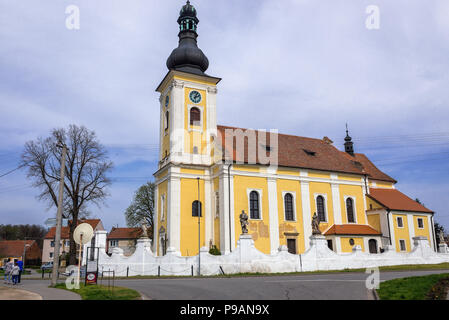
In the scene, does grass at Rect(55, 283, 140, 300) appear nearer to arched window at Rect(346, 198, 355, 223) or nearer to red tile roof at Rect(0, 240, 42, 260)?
arched window at Rect(346, 198, 355, 223)

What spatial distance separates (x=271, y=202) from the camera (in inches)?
1358

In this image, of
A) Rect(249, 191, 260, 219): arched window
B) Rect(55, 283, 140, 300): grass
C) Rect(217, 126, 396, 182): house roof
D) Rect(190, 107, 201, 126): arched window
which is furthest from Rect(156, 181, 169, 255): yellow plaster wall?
Rect(55, 283, 140, 300): grass

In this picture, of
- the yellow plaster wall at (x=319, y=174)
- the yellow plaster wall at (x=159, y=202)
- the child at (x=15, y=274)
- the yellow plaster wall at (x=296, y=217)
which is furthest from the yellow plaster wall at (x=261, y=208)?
the child at (x=15, y=274)

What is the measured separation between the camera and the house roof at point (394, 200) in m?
38.6

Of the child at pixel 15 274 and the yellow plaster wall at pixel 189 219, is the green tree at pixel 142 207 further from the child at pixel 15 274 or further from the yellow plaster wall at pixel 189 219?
the child at pixel 15 274

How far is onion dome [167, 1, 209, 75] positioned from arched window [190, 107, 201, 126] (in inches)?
157

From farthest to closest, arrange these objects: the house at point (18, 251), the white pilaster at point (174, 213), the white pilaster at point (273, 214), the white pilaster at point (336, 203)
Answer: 1. the house at point (18, 251)
2. the white pilaster at point (336, 203)
3. the white pilaster at point (273, 214)
4. the white pilaster at point (174, 213)

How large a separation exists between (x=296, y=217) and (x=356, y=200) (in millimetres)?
8178

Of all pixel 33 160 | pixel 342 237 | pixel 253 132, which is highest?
pixel 253 132

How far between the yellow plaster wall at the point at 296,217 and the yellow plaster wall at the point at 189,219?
713 cm

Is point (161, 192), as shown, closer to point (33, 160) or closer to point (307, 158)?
point (33, 160)

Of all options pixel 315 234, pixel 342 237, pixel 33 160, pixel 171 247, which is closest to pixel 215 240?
pixel 171 247

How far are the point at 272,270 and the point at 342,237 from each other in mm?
10119

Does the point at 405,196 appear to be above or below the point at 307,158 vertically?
below
